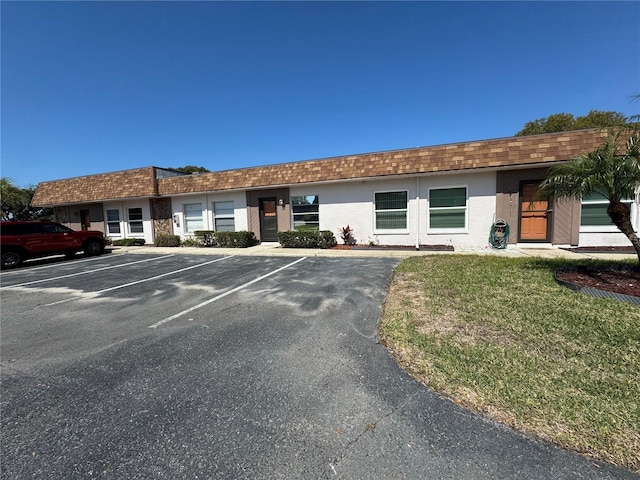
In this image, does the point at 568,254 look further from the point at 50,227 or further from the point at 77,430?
the point at 50,227

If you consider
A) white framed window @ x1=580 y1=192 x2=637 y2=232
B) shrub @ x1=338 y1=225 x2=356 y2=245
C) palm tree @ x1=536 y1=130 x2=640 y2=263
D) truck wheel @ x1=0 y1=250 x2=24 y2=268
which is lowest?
truck wheel @ x1=0 y1=250 x2=24 y2=268

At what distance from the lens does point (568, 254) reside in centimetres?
865

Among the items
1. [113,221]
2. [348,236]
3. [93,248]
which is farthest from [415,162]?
[113,221]

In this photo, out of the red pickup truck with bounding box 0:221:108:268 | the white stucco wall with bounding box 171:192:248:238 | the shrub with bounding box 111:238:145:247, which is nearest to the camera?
the red pickup truck with bounding box 0:221:108:268

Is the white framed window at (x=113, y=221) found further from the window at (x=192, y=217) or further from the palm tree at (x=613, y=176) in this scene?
the palm tree at (x=613, y=176)

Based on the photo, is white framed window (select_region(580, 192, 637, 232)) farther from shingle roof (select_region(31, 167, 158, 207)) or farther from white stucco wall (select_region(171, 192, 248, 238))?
shingle roof (select_region(31, 167, 158, 207))

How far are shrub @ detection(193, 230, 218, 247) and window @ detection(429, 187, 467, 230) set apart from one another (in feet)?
33.6

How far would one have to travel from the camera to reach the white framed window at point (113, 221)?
59.3 ft

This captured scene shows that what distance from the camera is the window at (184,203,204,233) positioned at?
15906mm

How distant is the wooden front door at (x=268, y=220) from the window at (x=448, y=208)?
710cm

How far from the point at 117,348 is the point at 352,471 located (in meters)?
3.30

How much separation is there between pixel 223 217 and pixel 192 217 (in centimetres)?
206

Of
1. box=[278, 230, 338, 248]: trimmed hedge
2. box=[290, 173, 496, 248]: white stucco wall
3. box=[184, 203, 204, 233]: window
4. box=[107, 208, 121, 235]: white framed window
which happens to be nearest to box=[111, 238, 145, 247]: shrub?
Answer: box=[107, 208, 121, 235]: white framed window

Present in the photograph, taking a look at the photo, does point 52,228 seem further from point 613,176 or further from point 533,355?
point 613,176
